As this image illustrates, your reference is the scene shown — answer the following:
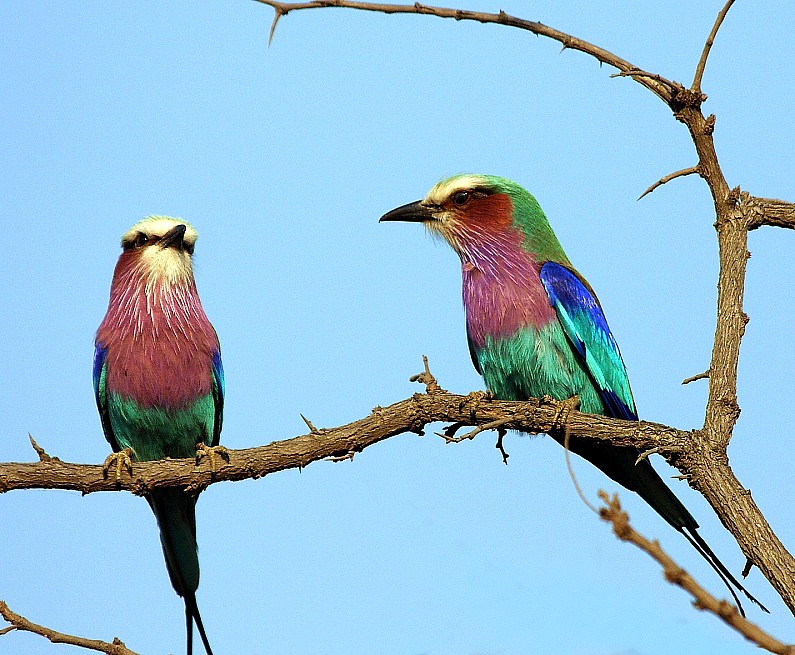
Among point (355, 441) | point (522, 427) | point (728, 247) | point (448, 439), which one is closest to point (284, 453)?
point (355, 441)

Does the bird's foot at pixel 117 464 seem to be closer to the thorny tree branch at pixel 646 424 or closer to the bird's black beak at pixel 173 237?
the thorny tree branch at pixel 646 424

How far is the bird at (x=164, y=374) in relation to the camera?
5.26 metres

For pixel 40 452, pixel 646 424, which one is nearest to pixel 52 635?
pixel 40 452

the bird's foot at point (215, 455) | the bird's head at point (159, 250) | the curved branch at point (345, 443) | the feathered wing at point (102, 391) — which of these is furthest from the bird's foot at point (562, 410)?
the feathered wing at point (102, 391)

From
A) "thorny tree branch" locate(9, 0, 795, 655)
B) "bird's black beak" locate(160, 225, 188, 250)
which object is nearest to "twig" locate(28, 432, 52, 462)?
"thorny tree branch" locate(9, 0, 795, 655)

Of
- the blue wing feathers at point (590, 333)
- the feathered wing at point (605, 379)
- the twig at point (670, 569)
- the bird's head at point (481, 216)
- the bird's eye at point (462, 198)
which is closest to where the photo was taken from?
the twig at point (670, 569)

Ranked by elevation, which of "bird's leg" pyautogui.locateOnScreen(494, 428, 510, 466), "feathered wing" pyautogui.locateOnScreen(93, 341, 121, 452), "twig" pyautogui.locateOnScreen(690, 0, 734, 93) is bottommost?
"bird's leg" pyautogui.locateOnScreen(494, 428, 510, 466)

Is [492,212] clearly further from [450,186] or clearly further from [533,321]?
[533,321]

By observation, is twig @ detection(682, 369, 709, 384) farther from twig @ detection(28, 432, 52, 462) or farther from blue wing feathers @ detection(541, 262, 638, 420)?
twig @ detection(28, 432, 52, 462)

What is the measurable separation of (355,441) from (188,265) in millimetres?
2068

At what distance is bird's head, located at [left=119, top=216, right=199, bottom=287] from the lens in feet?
18.0

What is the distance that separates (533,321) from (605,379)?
525mm

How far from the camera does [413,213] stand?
550cm

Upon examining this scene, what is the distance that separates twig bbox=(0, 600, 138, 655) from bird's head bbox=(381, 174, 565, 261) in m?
2.71
